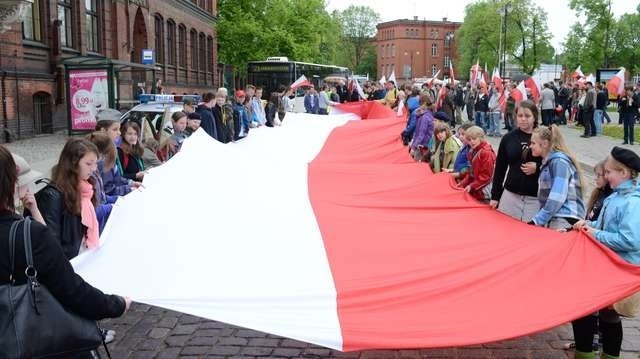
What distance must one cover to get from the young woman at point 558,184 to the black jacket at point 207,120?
6.79 meters

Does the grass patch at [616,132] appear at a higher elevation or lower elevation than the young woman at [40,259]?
lower

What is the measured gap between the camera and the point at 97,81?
790 inches

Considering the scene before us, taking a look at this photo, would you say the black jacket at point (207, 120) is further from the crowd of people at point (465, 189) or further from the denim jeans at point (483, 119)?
the denim jeans at point (483, 119)

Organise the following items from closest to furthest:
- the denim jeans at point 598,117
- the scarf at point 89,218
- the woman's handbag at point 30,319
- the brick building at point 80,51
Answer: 1. the woman's handbag at point 30,319
2. the scarf at point 89,218
3. the brick building at point 80,51
4. the denim jeans at point 598,117

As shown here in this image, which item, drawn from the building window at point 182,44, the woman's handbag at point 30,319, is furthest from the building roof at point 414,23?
the woman's handbag at point 30,319

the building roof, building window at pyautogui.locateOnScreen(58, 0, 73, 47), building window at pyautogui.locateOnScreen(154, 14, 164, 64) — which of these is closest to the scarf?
building window at pyautogui.locateOnScreen(58, 0, 73, 47)

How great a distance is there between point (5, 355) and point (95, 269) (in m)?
1.64

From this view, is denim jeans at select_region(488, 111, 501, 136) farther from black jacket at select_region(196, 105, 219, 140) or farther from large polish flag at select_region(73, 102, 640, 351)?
large polish flag at select_region(73, 102, 640, 351)

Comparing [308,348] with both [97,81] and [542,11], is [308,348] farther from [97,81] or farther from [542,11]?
[542,11]

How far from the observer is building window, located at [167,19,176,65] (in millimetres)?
39438

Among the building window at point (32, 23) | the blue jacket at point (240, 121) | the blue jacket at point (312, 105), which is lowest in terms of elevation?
the blue jacket at point (240, 121)

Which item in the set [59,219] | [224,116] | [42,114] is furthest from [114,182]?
[42,114]

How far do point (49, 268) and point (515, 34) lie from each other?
Result: 85.8 metres

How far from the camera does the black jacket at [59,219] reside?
428cm
